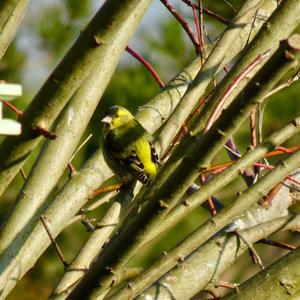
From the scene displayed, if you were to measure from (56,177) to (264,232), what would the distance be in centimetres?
80

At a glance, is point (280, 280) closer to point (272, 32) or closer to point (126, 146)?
point (272, 32)

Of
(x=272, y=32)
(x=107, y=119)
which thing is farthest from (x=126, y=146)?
(x=272, y=32)

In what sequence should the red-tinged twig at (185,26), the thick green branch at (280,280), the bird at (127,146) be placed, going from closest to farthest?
the thick green branch at (280,280)
the red-tinged twig at (185,26)
the bird at (127,146)

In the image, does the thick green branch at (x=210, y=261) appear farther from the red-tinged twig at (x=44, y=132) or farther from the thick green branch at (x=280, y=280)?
the red-tinged twig at (x=44, y=132)

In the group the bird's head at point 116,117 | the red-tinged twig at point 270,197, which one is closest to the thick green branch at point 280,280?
the red-tinged twig at point 270,197

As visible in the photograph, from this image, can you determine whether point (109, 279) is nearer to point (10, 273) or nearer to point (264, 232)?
point (10, 273)

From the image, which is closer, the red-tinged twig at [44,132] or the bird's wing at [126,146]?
the red-tinged twig at [44,132]

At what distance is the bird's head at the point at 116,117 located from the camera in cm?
552

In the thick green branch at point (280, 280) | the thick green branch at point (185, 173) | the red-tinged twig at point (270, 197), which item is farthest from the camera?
the red-tinged twig at point (270, 197)

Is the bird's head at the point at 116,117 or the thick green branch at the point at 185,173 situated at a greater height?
the bird's head at the point at 116,117

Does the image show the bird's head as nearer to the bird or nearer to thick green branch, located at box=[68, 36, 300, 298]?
the bird

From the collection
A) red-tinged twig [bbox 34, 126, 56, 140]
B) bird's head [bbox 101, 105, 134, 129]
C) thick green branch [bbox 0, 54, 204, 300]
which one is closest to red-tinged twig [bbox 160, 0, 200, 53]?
thick green branch [bbox 0, 54, 204, 300]

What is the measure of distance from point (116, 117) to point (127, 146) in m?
0.33

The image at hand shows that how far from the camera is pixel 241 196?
9.09 ft
